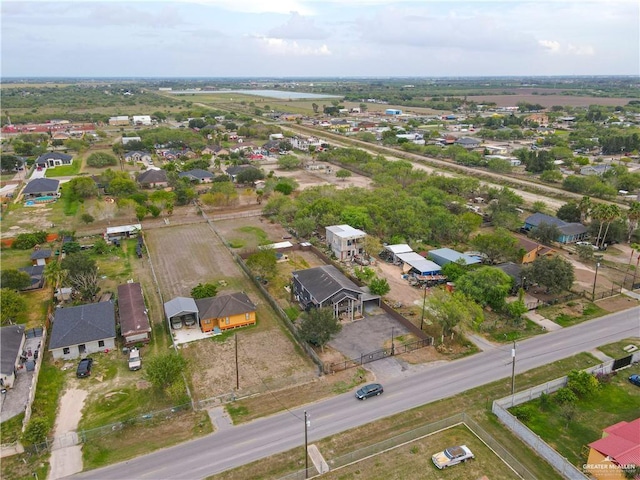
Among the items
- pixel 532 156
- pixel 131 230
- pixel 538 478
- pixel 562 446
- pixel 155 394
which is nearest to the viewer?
pixel 538 478

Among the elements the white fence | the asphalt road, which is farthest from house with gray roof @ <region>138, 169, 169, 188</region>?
the white fence

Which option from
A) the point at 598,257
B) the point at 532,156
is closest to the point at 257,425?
the point at 598,257

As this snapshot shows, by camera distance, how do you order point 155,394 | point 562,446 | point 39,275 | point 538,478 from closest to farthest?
point 538,478
point 562,446
point 155,394
point 39,275

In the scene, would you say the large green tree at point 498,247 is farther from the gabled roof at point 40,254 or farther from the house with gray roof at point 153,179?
the house with gray roof at point 153,179

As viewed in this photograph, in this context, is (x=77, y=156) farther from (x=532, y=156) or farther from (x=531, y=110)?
(x=531, y=110)

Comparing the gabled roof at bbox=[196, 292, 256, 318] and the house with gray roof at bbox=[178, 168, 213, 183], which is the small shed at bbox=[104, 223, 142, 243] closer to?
the gabled roof at bbox=[196, 292, 256, 318]

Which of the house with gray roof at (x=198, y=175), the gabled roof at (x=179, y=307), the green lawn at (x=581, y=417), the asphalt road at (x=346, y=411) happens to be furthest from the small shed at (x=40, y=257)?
the green lawn at (x=581, y=417)

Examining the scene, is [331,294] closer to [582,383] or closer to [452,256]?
[452,256]

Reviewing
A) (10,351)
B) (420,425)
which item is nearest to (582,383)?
(420,425)
